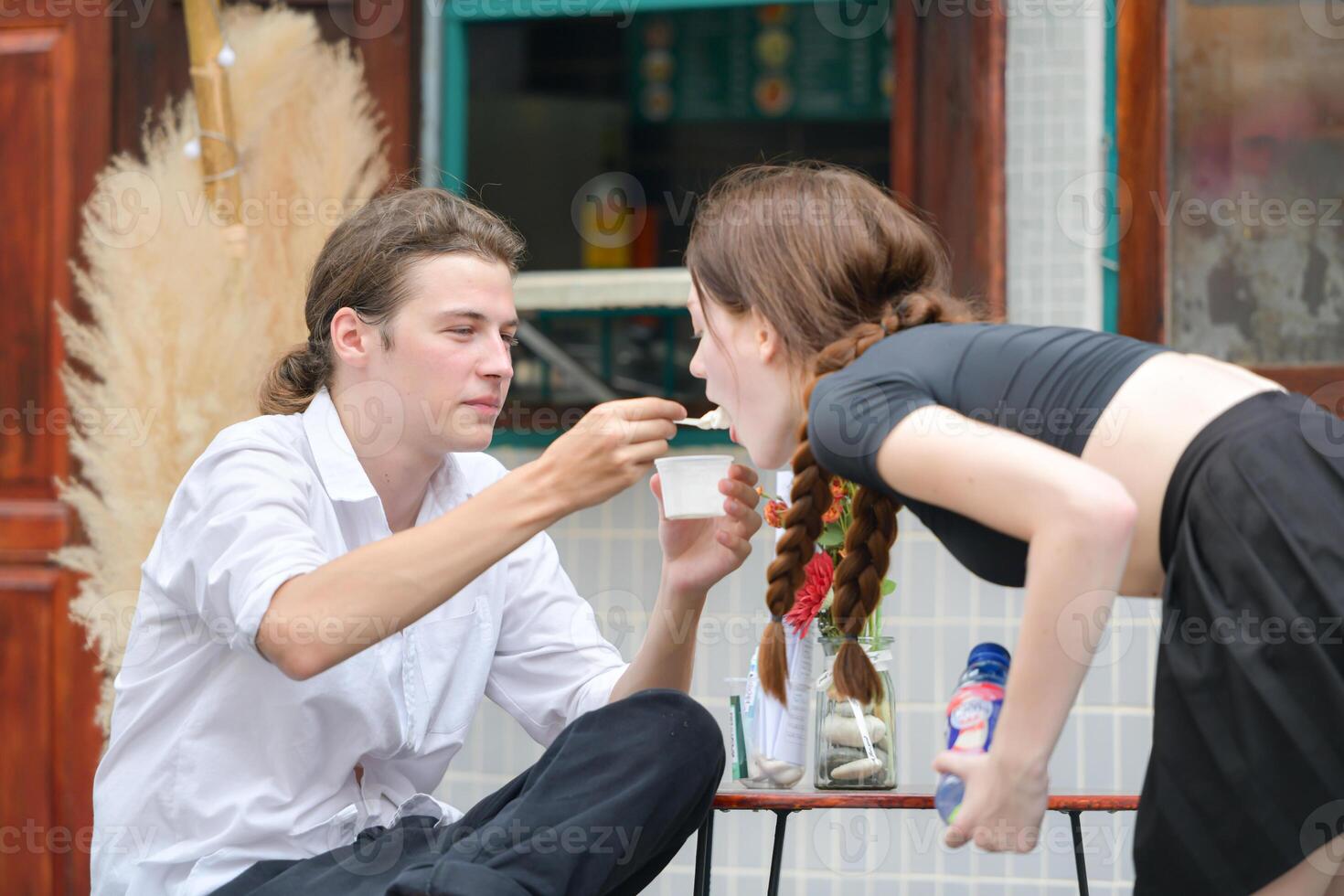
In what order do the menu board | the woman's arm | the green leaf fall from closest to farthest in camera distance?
the woman's arm → the green leaf → the menu board

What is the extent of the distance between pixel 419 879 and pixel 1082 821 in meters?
2.08

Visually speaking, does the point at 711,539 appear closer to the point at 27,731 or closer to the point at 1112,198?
the point at 1112,198

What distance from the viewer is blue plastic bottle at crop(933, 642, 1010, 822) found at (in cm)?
170

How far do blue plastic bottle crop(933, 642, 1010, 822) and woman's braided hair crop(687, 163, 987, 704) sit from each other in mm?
184

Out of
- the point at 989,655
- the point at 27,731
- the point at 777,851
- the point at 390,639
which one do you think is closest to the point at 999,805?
the point at 989,655

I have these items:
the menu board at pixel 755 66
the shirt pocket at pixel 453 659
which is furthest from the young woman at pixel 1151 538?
the menu board at pixel 755 66

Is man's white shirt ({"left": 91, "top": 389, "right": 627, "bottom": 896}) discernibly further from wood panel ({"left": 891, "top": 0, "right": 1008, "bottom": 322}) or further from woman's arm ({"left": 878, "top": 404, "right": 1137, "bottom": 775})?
wood panel ({"left": 891, "top": 0, "right": 1008, "bottom": 322})

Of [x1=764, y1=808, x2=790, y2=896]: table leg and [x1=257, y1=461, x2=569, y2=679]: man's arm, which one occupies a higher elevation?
[x1=257, y1=461, x2=569, y2=679]: man's arm

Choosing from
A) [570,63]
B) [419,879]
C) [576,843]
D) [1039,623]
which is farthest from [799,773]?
[570,63]

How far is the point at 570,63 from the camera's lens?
18.1ft

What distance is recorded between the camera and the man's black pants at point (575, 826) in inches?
74.1

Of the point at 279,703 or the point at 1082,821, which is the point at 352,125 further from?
the point at 1082,821

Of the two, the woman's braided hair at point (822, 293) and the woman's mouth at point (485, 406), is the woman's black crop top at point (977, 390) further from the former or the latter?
the woman's mouth at point (485, 406)

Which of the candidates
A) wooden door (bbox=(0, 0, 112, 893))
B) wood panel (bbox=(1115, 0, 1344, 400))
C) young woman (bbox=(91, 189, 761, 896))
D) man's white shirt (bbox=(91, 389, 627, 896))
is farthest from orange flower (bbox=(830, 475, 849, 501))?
wooden door (bbox=(0, 0, 112, 893))
